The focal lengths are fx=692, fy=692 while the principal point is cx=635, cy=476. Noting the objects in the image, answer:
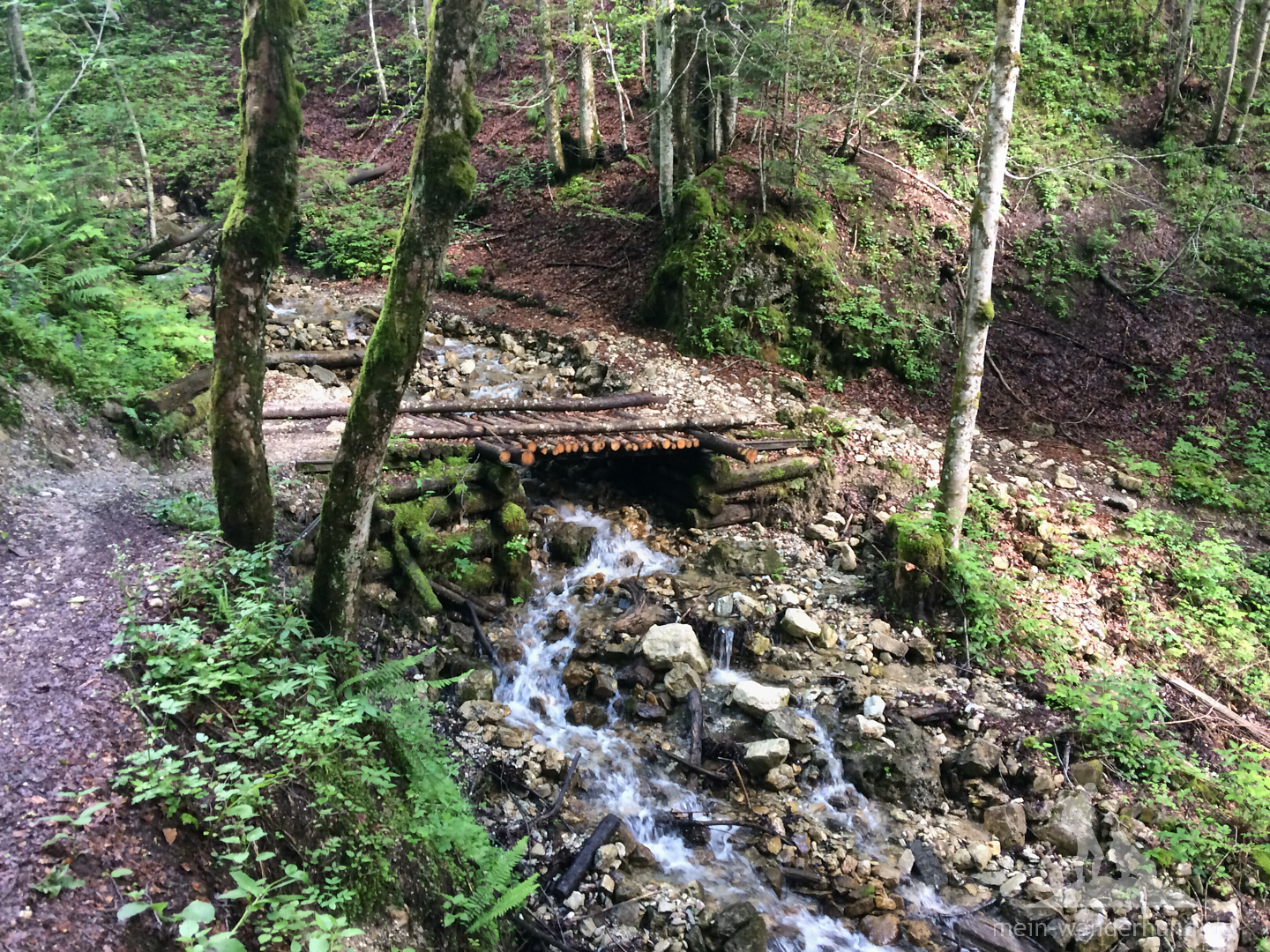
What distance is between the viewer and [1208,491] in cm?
1027

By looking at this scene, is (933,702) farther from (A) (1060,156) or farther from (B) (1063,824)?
(A) (1060,156)

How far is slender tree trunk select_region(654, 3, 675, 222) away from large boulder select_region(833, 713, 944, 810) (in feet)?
32.6

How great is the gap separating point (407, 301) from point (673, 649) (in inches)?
174

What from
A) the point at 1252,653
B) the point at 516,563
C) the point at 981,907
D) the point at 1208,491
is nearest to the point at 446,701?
the point at 516,563

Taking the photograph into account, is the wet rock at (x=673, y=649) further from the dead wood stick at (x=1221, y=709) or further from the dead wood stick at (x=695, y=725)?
the dead wood stick at (x=1221, y=709)

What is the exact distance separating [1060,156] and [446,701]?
17.7 meters

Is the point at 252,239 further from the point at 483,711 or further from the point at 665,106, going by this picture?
the point at 665,106

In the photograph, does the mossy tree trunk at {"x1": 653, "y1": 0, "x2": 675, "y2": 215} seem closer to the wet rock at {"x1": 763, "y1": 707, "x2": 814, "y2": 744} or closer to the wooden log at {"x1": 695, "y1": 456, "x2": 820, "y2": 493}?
the wooden log at {"x1": 695, "y1": 456, "x2": 820, "y2": 493}

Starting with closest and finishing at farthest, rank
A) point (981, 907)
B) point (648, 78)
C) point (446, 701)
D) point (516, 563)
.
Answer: point (981, 907), point (446, 701), point (516, 563), point (648, 78)

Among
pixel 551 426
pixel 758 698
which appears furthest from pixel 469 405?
pixel 758 698

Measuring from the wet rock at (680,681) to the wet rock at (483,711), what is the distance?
159 cm

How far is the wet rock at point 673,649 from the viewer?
280 inches

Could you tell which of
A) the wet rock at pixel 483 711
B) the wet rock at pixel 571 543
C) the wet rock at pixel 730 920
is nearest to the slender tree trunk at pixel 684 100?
the wet rock at pixel 571 543

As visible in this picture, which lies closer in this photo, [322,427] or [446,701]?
[446,701]
